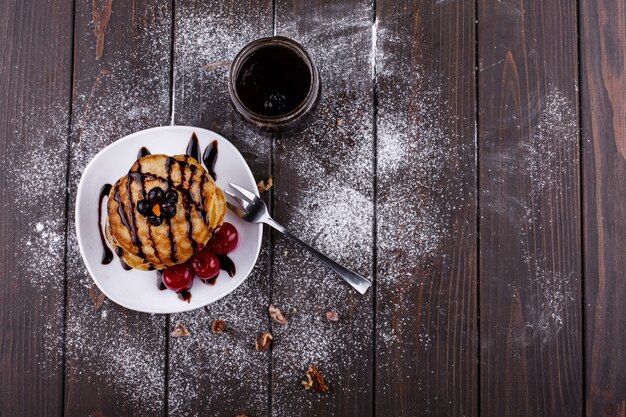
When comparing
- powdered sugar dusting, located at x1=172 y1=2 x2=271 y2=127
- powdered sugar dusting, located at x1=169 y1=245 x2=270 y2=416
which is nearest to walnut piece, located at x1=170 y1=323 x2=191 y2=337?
powdered sugar dusting, located at x1=169 y1=245 x2=270 y2=416

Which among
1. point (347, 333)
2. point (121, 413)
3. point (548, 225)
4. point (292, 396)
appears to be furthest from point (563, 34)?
point (121, 413)

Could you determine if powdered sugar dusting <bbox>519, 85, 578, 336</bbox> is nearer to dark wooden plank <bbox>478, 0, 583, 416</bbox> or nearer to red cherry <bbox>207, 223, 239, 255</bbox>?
dark wooden plank <bbox>478, 0, 583, 416</bbox>

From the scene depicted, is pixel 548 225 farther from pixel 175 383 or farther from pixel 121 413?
pixel 121 413

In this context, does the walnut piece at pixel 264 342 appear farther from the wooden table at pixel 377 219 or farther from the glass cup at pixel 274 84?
the glass cup at pixel 274 84

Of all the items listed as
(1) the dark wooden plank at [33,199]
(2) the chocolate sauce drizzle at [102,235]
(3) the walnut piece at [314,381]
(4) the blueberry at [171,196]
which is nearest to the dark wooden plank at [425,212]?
(3) the walnut piece at [314,381]

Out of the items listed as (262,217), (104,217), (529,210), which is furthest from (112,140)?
(529,210)

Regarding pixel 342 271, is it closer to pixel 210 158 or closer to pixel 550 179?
pixel 210 158
